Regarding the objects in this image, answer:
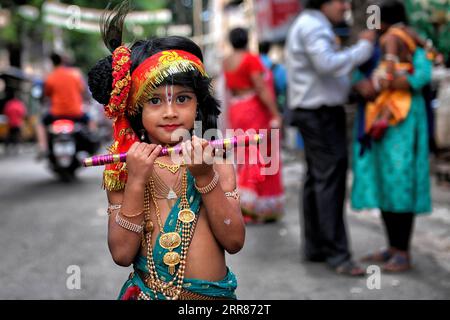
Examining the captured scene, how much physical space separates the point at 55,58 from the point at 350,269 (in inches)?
251

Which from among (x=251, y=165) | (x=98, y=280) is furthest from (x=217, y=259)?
(x=98, y=280)

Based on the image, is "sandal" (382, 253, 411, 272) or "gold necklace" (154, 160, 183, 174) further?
"sandal" (382, 253, 411, 272)

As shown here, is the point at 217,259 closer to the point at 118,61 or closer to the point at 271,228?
the point at 118,61

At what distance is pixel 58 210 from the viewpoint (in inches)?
262

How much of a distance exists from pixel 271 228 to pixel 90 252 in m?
1.72

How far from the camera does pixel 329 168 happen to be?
13.5 ft

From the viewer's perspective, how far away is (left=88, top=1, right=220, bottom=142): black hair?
77.7 inches

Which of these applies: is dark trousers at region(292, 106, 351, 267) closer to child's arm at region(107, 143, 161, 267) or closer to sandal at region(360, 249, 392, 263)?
sandal at region(360, 249, 392, 263)

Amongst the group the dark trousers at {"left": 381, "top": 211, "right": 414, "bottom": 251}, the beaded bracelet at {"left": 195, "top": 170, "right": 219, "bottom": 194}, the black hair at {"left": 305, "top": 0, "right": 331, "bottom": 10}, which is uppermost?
the black hair at {"left": 305, "top": 0, "right": 331, "bottom": 10}

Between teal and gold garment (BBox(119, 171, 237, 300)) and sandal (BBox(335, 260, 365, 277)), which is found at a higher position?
teal and gold garment (BBox(119, 171, 237, 300))

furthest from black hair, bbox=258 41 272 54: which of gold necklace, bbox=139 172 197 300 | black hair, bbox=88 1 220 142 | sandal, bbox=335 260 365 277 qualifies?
gold necklace, bbox=139 172 197 300

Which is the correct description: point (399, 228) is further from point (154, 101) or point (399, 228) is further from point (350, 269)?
point (154, 101)

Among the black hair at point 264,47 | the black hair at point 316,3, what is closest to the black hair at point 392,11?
the black hair at point 316,3

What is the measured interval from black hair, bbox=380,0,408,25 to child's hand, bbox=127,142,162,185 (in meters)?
2.77
